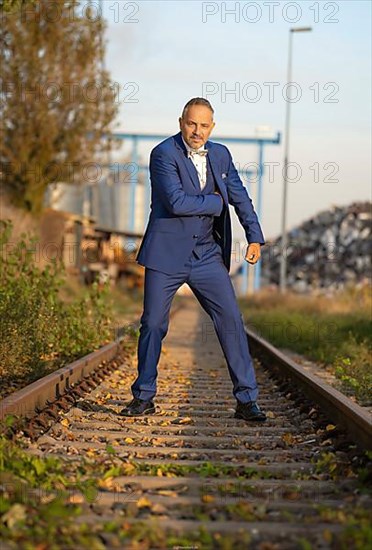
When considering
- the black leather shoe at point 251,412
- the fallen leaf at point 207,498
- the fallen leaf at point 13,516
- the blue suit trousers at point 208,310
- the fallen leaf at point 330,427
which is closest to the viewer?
the fallen leaf at point 13,516

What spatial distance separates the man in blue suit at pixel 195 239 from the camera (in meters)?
6.54

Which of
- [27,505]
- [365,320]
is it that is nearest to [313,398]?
[27,505]

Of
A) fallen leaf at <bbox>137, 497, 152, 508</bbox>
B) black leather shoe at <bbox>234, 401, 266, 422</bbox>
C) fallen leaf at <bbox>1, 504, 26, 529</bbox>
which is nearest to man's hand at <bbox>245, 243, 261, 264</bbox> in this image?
black leather shoe at <bbox>234, 401, 266, 422</bbox>

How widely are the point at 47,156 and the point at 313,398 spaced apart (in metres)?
19.5

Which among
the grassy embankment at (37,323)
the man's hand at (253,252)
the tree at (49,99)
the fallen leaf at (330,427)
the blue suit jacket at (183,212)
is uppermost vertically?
the tree at (49,99)

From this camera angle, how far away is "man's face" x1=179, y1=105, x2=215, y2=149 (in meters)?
6.46

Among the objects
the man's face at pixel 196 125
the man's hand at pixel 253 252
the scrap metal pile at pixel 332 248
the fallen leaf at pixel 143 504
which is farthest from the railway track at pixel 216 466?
the scrap metal pile at pixel 332 248

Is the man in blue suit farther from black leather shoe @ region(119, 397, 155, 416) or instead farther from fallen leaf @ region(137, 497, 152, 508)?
fallen leaf @ region(137, 497, 152, 508)

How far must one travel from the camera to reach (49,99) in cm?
2589

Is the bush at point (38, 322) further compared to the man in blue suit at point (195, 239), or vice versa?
the bush at point (38, 322)

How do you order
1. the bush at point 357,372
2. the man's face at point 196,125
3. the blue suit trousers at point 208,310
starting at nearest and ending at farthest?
the man's face at point 196,125
the blue suit trousers at point 208,310
the bush at point 357,372

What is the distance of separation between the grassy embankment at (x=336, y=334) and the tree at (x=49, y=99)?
669 cm

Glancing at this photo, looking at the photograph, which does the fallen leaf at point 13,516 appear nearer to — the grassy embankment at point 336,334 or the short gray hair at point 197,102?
the short gray hair at point 197,102

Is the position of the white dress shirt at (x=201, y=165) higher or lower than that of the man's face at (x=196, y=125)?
lower
